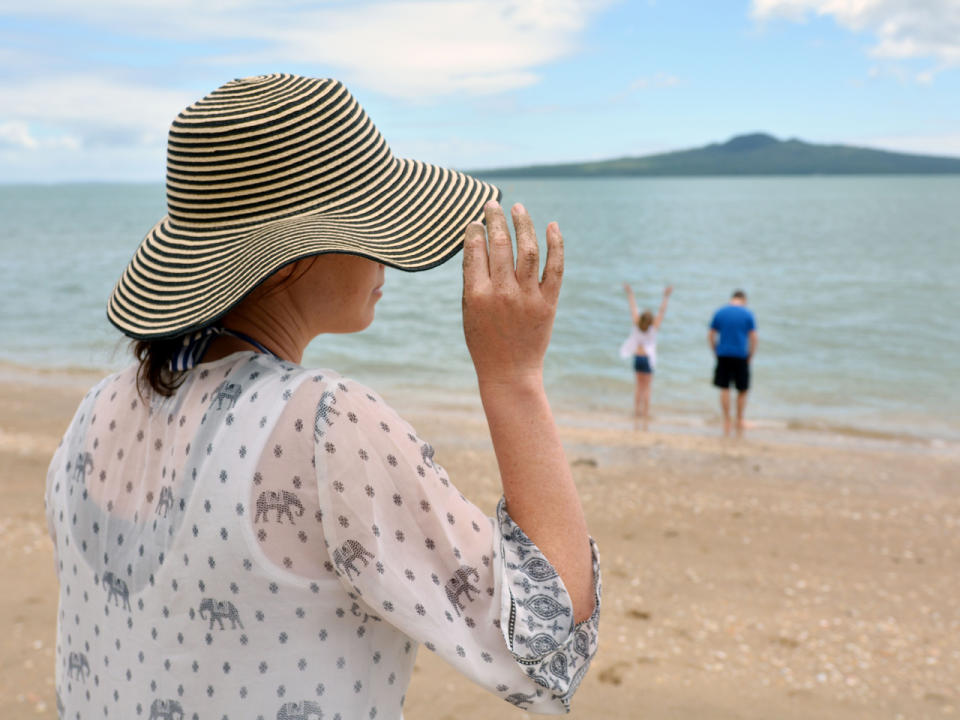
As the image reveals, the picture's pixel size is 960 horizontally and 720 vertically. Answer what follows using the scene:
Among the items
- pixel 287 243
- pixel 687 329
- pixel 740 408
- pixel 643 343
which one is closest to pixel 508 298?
pixel 287 243

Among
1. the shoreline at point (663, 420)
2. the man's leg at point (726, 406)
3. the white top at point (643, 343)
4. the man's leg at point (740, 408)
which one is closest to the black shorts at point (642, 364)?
the white top at point (643, 343)

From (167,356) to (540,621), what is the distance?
71 centimetres

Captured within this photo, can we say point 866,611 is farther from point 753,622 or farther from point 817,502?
point 817,502

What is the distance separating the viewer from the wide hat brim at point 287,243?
4.09 feet

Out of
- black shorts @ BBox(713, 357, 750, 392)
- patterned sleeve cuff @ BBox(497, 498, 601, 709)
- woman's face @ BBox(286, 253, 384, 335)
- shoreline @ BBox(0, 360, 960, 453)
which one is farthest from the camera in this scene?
shoreline @ BBox(0, 360, 960, 453)

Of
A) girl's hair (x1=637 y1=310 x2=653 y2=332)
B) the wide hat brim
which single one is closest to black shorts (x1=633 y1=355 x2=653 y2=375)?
girl's hair (x1=637 y1=310 x2=653 y2=332)

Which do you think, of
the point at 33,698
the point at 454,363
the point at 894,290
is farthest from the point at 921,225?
the point at 33,698

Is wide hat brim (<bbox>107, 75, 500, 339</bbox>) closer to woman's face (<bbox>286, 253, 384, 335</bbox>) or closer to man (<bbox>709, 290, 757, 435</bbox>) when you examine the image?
woman's face (<bbox>286, 253, 384, 335</bbox>)

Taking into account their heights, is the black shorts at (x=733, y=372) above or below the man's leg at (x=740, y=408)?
above

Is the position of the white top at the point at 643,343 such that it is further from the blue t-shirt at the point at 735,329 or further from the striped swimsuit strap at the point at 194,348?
the striped swimsuit strap at the point at 194,348

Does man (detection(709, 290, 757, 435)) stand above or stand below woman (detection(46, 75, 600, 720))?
below

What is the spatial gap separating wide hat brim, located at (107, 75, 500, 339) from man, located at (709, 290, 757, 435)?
37.6ft

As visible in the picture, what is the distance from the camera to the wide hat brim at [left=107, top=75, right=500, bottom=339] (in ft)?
4.09

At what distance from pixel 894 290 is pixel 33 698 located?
1447 inches
